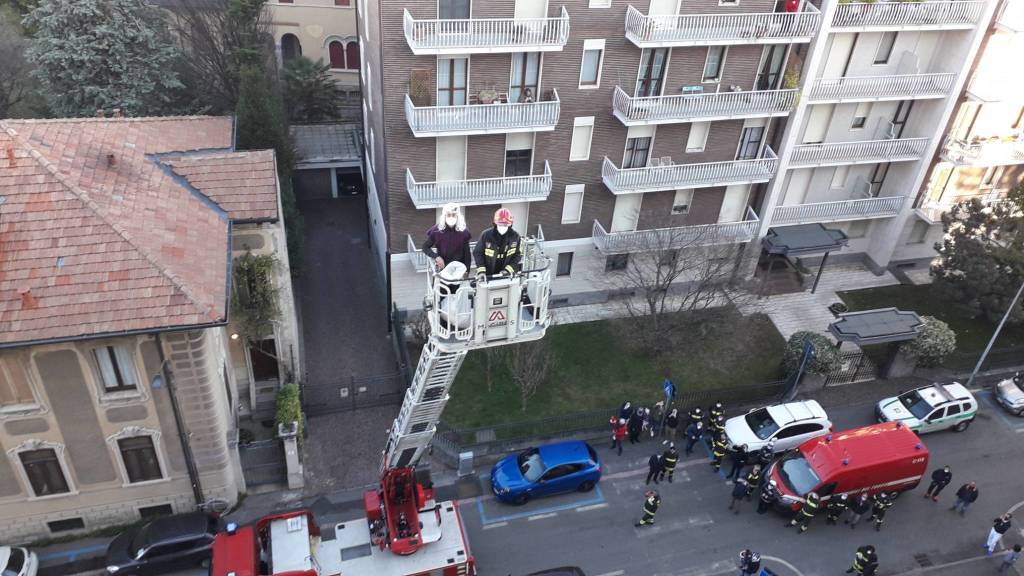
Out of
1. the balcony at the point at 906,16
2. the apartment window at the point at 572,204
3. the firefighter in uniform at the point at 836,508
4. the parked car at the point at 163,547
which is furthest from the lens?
the apartment window at the point at 572,204

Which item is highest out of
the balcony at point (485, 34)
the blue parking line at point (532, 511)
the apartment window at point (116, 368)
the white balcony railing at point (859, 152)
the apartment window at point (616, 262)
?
the balcony at point (485, 34)

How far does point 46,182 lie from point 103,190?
52.5 inches

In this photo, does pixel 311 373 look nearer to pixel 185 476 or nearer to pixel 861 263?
pixel 185 476

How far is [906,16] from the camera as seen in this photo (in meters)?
27.5

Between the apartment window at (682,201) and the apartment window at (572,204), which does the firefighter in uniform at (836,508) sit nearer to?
the apartment window at (682,201)

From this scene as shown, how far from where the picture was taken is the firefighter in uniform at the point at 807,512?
69.6 ft

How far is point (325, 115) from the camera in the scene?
141ft

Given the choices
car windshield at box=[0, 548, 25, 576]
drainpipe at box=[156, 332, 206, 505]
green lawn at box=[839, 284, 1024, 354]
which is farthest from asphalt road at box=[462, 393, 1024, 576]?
car windshield at box=[0, 548, 25, 576]

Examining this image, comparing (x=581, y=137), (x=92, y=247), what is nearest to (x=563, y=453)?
(x=581, y=137)

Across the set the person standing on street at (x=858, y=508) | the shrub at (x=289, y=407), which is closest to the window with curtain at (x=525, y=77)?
the shrub at (x=289, y=407)

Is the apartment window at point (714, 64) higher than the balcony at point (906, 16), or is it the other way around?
the balcony at point (906, 16)

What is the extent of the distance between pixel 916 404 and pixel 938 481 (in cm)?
364

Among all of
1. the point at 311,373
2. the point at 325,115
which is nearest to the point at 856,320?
the point at 311,373

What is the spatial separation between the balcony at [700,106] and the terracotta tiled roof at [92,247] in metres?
14.6
